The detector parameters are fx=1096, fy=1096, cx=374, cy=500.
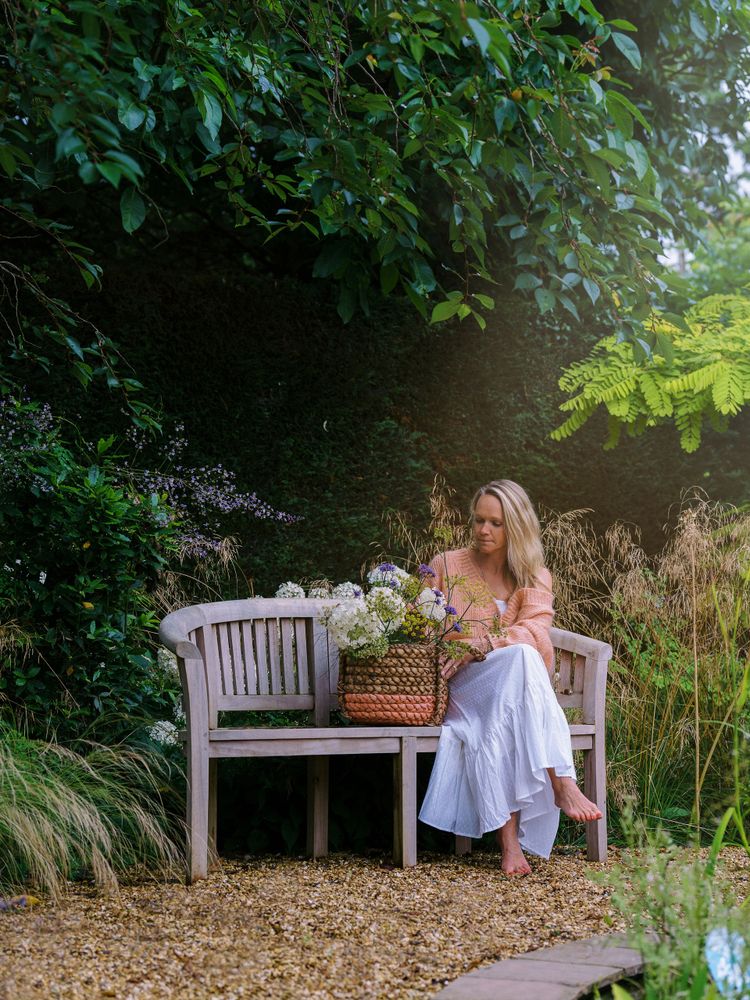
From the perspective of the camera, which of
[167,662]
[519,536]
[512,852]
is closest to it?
[512,852]

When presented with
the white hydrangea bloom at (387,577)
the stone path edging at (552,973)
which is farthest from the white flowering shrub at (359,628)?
the stone path edging at (552,973)

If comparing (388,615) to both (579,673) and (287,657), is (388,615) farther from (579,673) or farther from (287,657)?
(579,673)

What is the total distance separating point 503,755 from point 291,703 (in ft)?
2.76

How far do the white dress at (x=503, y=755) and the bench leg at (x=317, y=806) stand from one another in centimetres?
38

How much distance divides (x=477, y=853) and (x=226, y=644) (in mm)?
1274

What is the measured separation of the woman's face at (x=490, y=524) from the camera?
4223mm

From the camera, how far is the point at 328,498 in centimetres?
602

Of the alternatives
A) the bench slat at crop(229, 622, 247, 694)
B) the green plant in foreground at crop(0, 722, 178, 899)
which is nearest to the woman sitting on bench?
the bench slat at crop(229, 622, 247, 694)

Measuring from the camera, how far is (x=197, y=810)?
136 inches

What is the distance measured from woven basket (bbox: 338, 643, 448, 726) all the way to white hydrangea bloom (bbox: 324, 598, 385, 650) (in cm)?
Answer: 11

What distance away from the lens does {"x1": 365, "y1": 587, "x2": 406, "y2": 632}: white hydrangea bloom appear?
3.83 meters

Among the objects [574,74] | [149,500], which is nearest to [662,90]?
[574,74]

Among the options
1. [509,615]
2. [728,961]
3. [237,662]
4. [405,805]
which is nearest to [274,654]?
[237,662]

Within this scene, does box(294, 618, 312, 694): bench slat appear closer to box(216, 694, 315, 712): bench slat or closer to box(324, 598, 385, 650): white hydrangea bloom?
box(216, 694, 315, 712): bench slat
